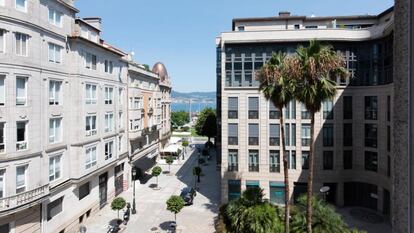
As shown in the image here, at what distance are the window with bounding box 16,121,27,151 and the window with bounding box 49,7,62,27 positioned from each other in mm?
8907

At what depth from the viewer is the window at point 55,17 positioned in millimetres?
24227

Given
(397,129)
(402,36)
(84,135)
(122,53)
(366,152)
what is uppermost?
(122,53)

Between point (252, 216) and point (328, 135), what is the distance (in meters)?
16.1

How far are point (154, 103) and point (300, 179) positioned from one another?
101 feet

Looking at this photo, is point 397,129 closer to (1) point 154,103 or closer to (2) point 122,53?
(2) point 122,53

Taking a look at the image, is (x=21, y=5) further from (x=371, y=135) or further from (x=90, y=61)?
(x=371, y=135)

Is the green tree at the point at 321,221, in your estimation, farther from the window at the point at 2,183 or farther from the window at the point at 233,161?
the window at the point at 2,183

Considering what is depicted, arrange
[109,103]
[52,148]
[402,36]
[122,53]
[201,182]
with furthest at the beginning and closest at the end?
[201,182] < [122,53] < [109,103] < [52,148] < [402,36]

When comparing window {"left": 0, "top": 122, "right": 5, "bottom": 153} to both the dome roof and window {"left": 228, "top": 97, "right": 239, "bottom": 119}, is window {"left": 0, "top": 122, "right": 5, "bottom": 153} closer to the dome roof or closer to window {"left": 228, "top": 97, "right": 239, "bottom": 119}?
window {"left": 228, "top": 97, "right": 239, "bottom": 119}

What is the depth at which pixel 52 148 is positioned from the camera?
24531 millimetres

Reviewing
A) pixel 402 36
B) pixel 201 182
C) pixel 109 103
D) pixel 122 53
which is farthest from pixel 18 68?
pixel 201 182

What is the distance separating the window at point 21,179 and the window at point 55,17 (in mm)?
11967

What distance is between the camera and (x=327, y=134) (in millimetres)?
32438

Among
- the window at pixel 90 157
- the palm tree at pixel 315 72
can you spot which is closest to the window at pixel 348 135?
the palm tree at pixel 315 72
